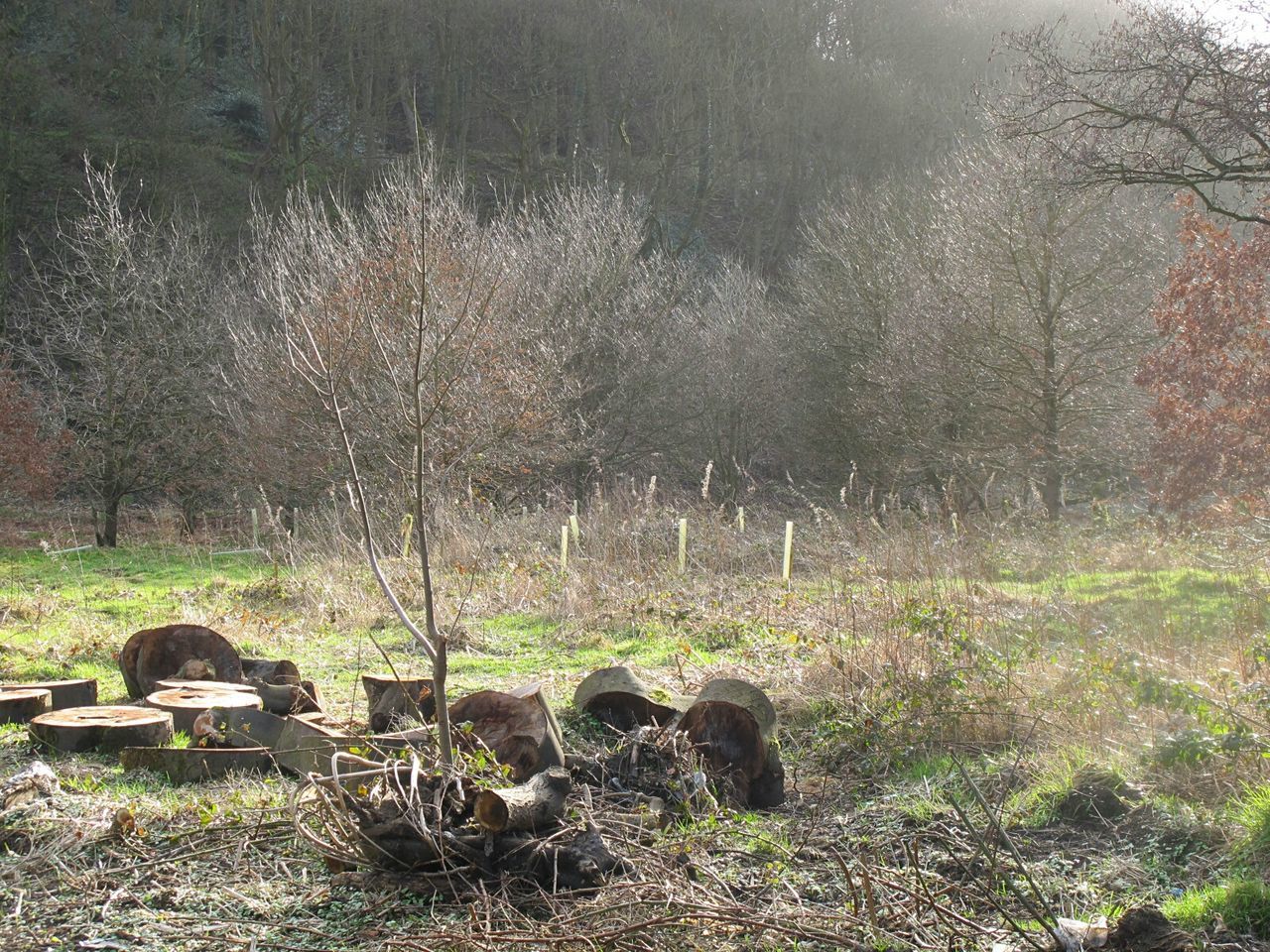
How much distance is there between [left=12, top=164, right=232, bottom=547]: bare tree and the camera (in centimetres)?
1933

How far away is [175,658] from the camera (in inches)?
243

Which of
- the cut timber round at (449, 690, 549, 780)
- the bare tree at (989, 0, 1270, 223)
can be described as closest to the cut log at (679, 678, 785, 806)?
the cut timber round at (449, 690, 549, 780)

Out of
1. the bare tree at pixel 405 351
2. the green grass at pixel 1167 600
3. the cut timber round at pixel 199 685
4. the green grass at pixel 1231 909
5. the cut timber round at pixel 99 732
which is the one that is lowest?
the green grass at pixel 1231 909

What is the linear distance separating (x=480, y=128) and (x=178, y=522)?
21.5 m

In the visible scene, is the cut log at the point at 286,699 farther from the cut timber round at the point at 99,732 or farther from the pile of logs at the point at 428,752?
the cut timber round at the point at 99,732

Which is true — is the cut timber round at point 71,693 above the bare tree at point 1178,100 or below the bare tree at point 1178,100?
below

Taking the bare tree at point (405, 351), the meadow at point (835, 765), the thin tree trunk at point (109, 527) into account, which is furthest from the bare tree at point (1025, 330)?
the thin tree trunk at point (109, 527)

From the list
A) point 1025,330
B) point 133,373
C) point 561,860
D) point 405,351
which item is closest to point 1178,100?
point 561,860

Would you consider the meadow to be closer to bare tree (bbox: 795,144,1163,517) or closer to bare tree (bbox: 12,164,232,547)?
bare tree (bbox: 795,144,1163,517)

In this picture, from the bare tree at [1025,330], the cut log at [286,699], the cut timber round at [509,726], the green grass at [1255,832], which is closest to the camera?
the green grass at [1255,832]

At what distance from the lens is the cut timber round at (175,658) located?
608cm

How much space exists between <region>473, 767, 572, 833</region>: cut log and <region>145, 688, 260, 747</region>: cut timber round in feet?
7.23

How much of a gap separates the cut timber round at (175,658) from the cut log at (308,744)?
1366 millimetres

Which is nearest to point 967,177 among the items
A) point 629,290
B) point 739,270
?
point 629,290
